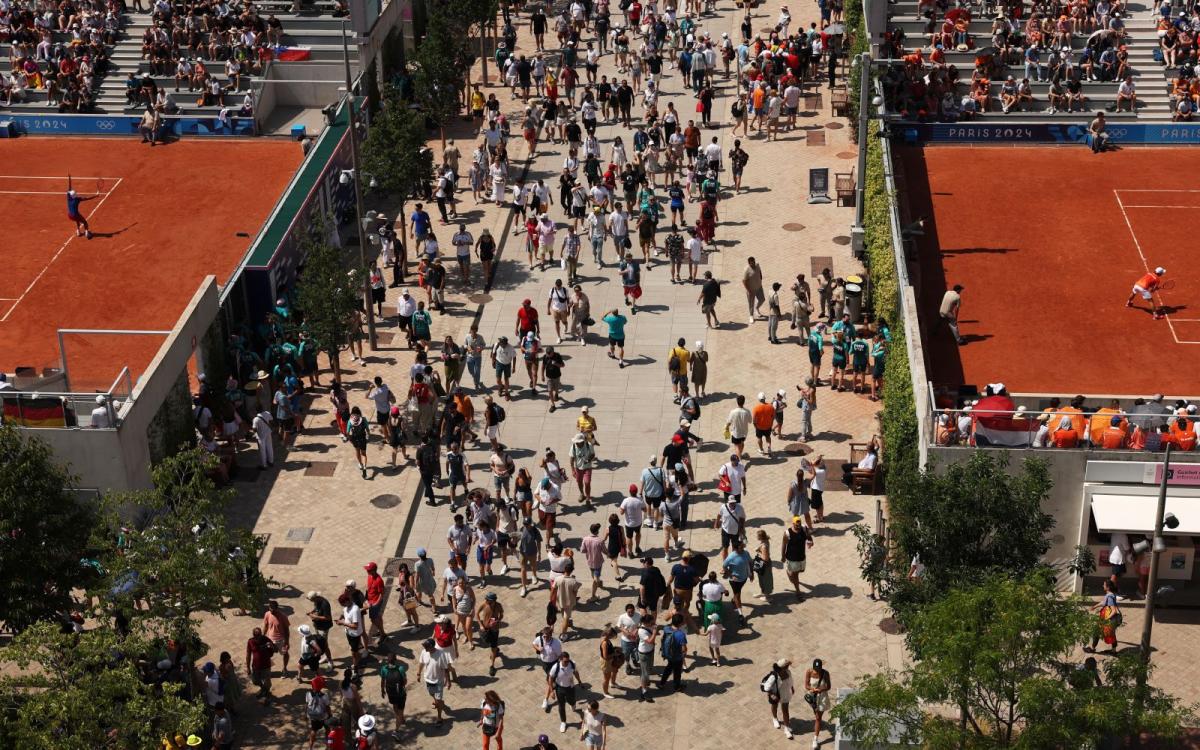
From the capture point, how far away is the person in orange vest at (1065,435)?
32.0 metres

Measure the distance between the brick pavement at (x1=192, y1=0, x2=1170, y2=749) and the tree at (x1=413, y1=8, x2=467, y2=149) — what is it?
4.08 m

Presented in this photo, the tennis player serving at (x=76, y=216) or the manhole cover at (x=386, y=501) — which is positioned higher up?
the tennis player serving at (x=76, y=216)

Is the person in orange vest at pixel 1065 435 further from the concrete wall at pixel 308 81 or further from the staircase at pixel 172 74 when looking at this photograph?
the staircase at pixel 172 74

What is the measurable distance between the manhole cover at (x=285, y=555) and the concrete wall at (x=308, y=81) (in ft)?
78.0

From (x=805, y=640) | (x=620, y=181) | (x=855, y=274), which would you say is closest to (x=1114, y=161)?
(x=855, y=274)

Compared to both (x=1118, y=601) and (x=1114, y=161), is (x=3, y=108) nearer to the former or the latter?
(x=1114, y=161)

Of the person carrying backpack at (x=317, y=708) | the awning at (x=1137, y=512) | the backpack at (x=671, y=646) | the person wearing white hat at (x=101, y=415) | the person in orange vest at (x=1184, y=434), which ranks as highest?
the person wearing white hat at (x=101, y=415)

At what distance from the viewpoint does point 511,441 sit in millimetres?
38281

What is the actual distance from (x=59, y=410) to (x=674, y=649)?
41.2 ft

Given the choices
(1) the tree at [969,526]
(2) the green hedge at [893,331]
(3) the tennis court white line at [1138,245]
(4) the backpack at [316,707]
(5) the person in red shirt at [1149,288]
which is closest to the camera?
(1) the tree at [969,526]

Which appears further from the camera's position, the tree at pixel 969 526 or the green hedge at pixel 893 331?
the green hedge at pixel 893 331

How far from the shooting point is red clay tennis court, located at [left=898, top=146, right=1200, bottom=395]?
39.1 meters

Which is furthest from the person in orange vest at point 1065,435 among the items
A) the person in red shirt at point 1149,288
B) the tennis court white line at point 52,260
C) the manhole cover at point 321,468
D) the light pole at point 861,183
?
the tennis court white line at point 52,260

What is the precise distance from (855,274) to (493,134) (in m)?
13.0
